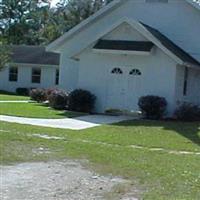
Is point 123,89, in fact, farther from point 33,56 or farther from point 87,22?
point 33,56

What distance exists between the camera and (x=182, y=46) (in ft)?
102

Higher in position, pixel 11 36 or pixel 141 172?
pixel 11 36

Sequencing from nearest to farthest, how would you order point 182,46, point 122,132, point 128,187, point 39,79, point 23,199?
point 23,199
point 128,187
point 122,132
point 182,46
point 39,79

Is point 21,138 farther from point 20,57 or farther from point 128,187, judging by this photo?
point 20,57

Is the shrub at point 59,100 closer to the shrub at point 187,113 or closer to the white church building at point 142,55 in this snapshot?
the white church building at point 142,55

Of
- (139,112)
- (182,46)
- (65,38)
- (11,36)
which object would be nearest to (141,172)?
(139,112)

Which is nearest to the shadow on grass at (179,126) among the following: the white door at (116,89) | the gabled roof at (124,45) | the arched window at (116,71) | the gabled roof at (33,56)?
the white door at (116,89)

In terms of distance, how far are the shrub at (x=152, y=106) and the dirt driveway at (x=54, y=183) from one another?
15.0m

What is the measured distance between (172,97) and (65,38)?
25.8 ft

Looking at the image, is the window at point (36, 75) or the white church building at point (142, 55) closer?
the white church building at point (142, 55)

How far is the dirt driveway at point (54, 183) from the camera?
377 inches

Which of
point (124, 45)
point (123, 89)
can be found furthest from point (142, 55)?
point (123, 89)

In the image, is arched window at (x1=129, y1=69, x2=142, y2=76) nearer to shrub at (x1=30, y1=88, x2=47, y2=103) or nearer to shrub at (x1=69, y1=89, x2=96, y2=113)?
shrub at (x1=69, y1=89, x2=96, y2=113)

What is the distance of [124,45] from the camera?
29.0 metres
